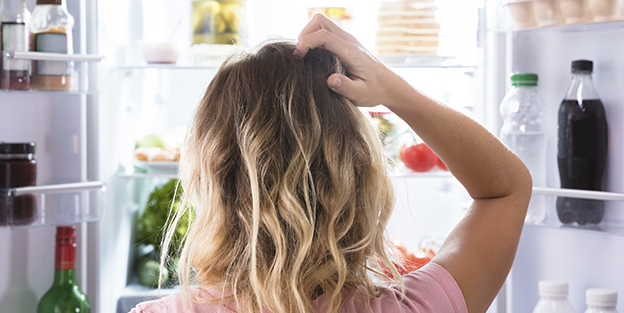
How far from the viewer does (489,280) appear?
29.9 inches

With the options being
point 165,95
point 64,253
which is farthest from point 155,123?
point 64,253

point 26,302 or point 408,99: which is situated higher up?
point 408,99

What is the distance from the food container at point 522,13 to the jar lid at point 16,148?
1.21 m

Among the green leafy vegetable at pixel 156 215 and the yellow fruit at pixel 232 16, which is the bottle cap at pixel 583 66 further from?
the green leafy vegetable at pixel 156 215

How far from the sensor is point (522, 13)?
1.33 metres

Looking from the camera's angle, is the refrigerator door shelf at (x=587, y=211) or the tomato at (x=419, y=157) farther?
the tomato at (x=419, y=157)

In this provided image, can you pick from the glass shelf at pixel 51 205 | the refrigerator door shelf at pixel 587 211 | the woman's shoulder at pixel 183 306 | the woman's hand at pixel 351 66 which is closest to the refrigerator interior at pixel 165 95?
the glass shelf at pixel 51 205

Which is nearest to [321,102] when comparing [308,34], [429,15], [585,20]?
[308,34]

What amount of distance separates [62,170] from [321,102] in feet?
3.59

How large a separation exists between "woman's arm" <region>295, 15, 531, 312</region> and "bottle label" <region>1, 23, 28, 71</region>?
90 cm

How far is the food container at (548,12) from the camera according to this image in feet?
4.16

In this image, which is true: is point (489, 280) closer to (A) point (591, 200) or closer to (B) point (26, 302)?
(A) point (591, 200)

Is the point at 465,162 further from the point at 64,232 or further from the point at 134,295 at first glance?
the point at 134,295

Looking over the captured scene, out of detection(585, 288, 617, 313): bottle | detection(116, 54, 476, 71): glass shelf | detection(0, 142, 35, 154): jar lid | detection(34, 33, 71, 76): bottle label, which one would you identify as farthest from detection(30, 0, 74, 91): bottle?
detection(585, 288, 617, 313): bottle
